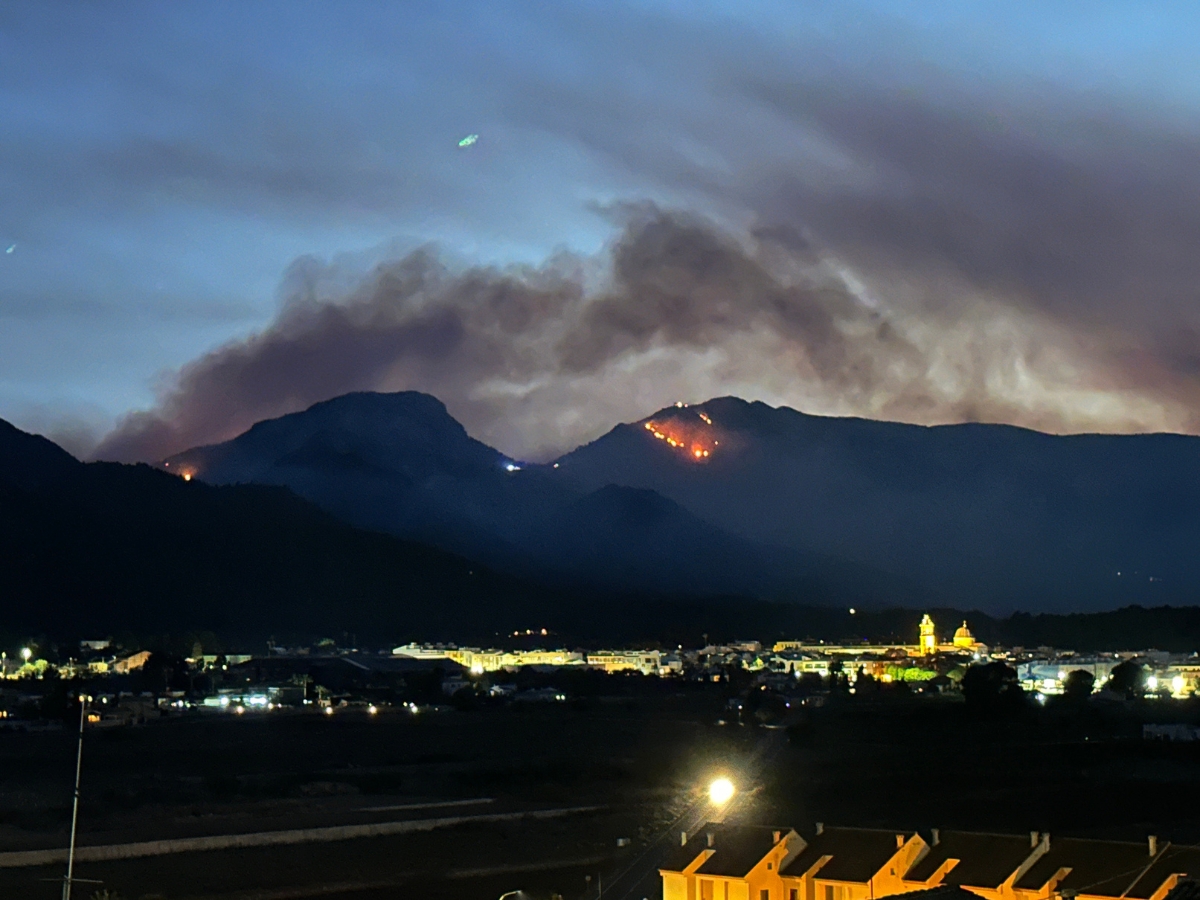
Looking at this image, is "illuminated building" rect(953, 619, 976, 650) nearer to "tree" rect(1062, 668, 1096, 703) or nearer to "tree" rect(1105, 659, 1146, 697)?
"tree" rect(1105, 659, 1146, 697)

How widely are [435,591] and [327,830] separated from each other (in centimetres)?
14099

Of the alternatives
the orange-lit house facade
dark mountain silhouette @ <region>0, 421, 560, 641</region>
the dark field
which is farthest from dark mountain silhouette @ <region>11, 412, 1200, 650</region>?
the orange-lit house facade

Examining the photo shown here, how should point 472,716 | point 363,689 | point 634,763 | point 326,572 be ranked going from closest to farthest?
point 634,763
point 472,716
point 363,689
point 326,572

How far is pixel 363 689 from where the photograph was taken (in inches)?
3794

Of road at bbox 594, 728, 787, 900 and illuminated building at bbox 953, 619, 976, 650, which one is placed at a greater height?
illuminated building at bbox 953, 619, 976, 650

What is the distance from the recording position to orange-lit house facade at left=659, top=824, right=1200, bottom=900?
24656mm

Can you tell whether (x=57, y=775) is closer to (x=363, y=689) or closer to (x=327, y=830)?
(x=327, y=830)

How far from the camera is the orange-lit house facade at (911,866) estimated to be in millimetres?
24656

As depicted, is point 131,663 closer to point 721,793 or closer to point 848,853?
point 721,793

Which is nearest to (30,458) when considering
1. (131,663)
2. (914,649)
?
(131,663)

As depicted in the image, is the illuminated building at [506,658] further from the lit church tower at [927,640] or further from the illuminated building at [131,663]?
the lit church tower at [927,640]

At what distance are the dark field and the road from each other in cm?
42

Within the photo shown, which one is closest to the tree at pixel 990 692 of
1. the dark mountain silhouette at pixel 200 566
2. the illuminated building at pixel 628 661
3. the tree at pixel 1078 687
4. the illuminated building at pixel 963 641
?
the tree at pixel 1078 687

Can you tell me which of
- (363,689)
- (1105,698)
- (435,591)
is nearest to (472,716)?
(363,689)
